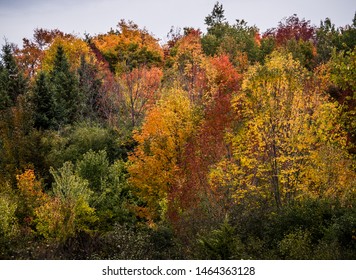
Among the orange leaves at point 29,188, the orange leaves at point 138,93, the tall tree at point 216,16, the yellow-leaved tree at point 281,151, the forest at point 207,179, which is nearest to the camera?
the forest at point 207,179

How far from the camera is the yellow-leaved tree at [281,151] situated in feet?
62.5

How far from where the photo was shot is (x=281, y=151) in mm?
19359

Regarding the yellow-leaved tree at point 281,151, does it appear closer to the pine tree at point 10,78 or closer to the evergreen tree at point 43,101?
the evergreen tree at point 43,101

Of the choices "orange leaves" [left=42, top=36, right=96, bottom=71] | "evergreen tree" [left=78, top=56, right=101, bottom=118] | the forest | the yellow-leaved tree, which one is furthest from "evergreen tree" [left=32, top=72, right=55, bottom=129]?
the yellow-leaved tree

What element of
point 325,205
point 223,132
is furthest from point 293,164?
point 223,132

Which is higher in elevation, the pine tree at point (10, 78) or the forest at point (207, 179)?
the pine tree at point (10, 78)

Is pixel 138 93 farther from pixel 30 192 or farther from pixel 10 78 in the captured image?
pixel 30 192

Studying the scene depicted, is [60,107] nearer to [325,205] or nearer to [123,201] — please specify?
[123,201]

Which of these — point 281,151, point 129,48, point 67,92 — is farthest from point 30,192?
point 129,48

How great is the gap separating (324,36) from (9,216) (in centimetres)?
3924

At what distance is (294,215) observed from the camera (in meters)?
17.1

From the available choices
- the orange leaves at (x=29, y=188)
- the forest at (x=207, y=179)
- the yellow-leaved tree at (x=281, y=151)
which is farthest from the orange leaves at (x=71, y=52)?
the yellow-leaved tree at (x=281, y=151)

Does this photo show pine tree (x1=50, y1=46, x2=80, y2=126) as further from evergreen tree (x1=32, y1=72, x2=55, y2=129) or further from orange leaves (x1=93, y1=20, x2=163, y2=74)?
orange leaves (x1=93, y1=20, x2=163, y2=74)

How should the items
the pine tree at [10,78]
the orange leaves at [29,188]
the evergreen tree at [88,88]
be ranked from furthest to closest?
the evergreen tree at [88,88] → the pine tree at [10,78] → the orange leaves at [29,188]
